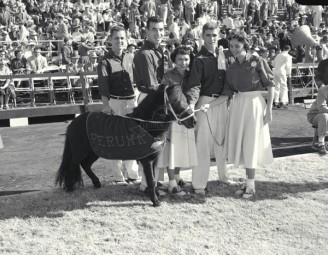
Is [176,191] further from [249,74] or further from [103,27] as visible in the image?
[103,27]

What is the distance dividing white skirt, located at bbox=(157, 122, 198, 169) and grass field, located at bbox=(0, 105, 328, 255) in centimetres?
41

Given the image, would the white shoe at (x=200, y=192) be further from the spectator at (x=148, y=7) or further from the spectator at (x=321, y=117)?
the spectator at (x=148, y=7)

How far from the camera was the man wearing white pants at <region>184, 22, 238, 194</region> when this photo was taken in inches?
219

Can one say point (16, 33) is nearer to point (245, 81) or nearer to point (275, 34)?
point (275, 34)

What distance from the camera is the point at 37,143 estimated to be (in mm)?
9719

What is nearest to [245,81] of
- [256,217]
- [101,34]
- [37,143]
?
[256,217]

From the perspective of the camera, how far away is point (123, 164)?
22.0 ft

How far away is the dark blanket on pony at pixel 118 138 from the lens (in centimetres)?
532

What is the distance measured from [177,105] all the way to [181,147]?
771mm

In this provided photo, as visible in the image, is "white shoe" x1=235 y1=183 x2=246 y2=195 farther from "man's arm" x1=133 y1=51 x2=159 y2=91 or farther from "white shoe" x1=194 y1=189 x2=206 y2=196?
"man's arm" x1=133 y1=51 x2=159 y2=91

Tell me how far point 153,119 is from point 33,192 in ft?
6.06

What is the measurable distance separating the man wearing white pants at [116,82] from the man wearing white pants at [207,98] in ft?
2.73

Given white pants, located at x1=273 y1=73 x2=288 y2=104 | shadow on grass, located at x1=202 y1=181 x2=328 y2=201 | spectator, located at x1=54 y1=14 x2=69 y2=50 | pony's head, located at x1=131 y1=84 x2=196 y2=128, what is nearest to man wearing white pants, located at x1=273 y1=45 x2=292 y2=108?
white pants, located at x1=273 y1=73 x2=288 y2=104

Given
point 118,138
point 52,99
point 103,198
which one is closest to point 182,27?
point 52,99
